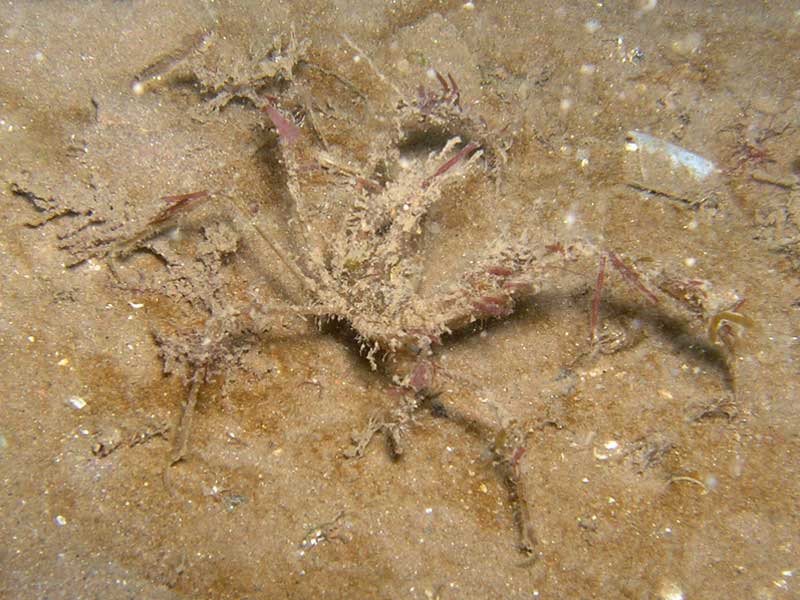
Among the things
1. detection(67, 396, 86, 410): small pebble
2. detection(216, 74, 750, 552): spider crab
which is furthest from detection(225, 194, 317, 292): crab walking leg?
detection(67, 396, 86, 410): small pebble

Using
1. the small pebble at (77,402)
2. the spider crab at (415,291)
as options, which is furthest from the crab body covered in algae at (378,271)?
the small pebble at (77,402)

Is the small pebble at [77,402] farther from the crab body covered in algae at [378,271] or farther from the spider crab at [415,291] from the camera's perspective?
the spider crab at [415,291]

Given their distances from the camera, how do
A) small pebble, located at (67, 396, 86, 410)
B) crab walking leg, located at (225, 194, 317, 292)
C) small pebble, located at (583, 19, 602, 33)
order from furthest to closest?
1. small pebble, located at (583, 19, 602, 33)
2. crab walking leg, located at (225, 194, 317, 292)
3. small pebble, located at (67, 396, 86, 410)

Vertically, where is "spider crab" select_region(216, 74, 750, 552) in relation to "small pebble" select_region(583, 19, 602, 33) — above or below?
below

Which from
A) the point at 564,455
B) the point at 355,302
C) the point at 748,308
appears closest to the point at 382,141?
the point at 355,302

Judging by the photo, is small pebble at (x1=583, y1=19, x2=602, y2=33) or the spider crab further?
small pebble at (x1=583, y1=19, x2=602, y2=33)

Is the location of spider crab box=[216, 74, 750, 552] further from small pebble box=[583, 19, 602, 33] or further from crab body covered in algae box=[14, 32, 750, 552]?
small pebble box=[583, 19, 602, 33]

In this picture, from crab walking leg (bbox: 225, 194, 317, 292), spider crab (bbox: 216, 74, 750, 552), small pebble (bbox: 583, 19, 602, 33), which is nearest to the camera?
spider crab (bbox: 216, 74, 750, 552)

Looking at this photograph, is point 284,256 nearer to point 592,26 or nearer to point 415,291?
point 415,291
